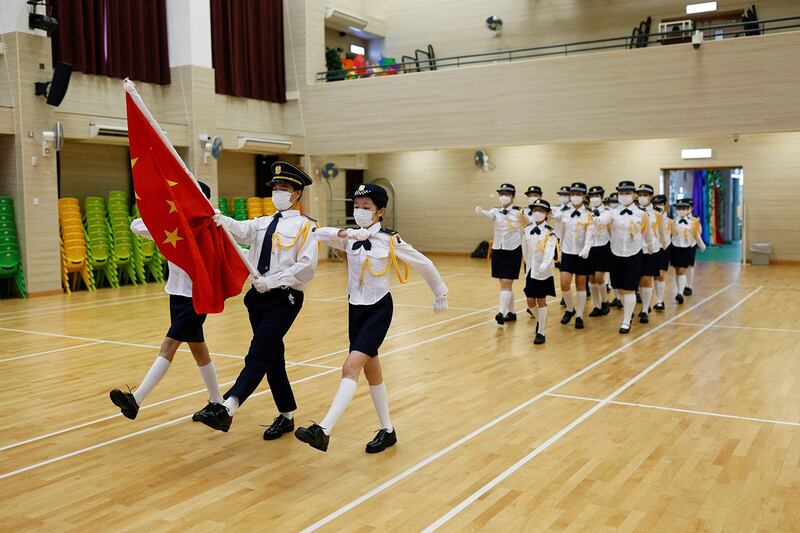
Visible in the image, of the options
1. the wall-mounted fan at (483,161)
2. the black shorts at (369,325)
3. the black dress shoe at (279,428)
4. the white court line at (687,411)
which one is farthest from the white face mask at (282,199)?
the wall-mounted fan at (483,161)

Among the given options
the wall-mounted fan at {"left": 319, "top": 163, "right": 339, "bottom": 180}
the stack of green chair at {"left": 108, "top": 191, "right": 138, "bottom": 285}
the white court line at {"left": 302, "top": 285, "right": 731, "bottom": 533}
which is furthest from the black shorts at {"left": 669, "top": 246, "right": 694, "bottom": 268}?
the wall-mounted fan at {"left": 319, "top": 163, "right": 339, "bottom": 180}

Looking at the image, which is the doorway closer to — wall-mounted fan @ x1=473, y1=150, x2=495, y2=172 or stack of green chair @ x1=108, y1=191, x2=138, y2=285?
wall-mounted fan @ x1=473, y1=150, x2=495, y2=172

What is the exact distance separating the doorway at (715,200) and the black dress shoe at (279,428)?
813 inches

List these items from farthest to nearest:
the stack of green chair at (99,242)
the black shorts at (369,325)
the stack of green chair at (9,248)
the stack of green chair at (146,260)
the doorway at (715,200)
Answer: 1. the doorway at (715,200)
2. the stack of green chair at (146,260)
3. the stack of green chair at (99,242)
4. the stack of green chair at (9,248)
5. the black shorts at (369,325)

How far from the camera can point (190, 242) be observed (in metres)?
5.10

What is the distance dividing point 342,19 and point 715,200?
1463cm

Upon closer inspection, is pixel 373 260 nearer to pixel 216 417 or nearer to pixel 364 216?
pixel 364 216

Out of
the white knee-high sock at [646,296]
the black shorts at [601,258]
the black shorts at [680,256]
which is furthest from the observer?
the black shorts at [680,256]

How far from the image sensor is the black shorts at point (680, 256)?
45.2 feet

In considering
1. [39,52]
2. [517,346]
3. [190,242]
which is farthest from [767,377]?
[39,52]

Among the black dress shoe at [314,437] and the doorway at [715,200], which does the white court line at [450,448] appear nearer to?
the black dress shoe at [314,437]

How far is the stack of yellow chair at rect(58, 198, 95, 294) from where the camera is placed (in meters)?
15.8

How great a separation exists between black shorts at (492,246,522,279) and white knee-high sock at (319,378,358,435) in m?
6.37

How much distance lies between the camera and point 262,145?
2114 cm
